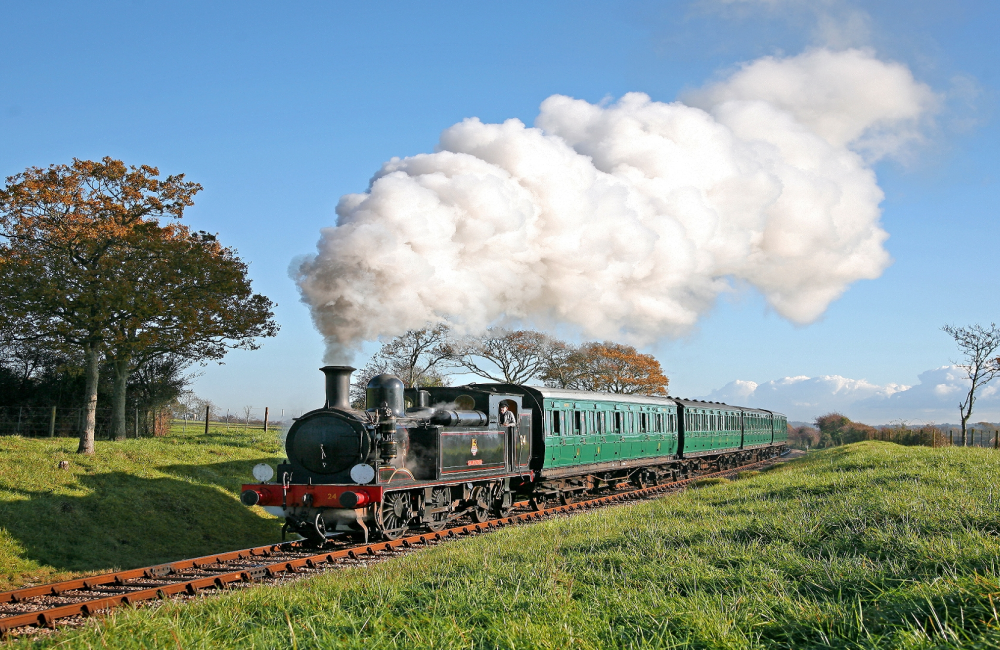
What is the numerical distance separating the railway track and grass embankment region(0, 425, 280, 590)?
9.18 feet

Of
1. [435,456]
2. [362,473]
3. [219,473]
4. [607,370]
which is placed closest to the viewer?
[362,473]

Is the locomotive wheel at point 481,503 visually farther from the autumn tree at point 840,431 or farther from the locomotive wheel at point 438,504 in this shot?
the autumn tree at point 840,431

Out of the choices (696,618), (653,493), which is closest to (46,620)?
(696,618)

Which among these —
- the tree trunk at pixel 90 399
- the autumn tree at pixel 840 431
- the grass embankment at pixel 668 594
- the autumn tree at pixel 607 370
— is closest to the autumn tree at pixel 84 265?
the tree trunk at pixel 90 399

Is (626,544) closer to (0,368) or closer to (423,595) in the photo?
(423,595)

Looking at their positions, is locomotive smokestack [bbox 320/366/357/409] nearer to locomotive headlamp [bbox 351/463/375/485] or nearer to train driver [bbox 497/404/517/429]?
locomotive headlamp [bbox 351/463/375/485]

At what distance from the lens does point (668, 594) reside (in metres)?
5.48

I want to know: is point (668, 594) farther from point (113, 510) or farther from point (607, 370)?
point (607, 370)

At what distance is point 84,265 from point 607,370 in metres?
33.0

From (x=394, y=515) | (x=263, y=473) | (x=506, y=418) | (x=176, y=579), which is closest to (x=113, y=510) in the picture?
(x=263, y=473)

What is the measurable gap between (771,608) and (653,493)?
15722 mm

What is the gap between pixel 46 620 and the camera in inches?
288

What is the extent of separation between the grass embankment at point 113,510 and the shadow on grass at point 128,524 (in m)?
0.02

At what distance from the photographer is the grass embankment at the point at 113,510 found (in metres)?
12.3
